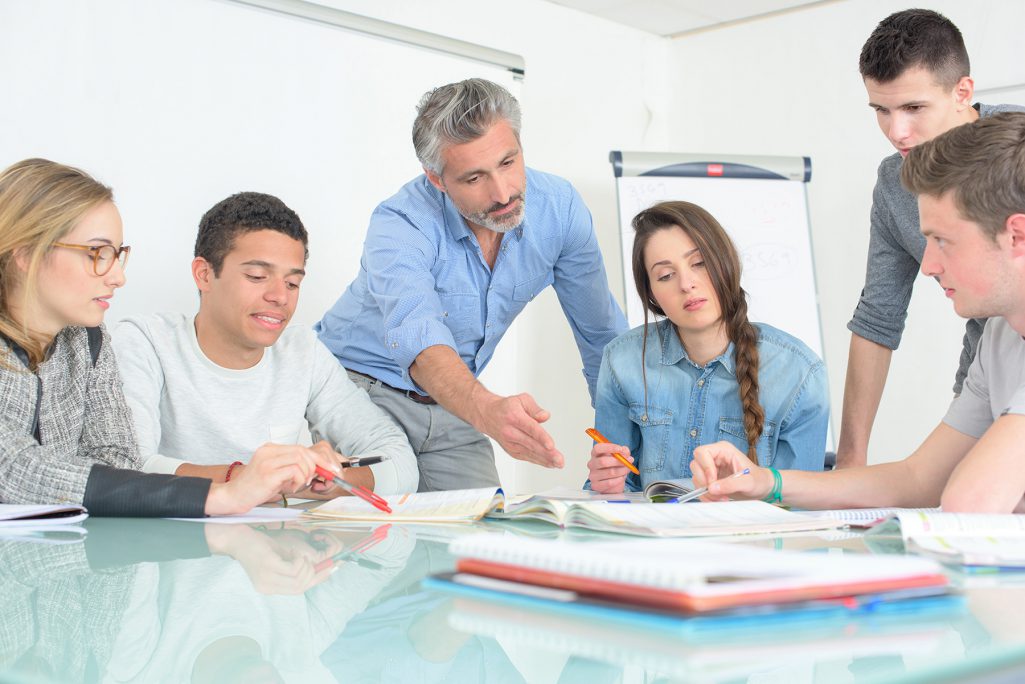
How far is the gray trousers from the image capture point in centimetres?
258

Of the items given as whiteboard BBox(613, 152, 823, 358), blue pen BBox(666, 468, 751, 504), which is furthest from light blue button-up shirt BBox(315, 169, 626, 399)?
whiteboard BBox(613, 152, 823, 358)

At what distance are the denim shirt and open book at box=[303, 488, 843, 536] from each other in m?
0.71

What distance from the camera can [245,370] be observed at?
7.51 ft

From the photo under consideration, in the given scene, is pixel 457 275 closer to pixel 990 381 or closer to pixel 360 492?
pixel 360 492

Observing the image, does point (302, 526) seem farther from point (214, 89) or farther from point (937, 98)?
point (214, 89)

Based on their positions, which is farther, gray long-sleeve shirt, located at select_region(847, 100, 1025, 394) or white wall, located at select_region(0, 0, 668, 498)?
white wall, located at select_region(0, 0, 668, 498)

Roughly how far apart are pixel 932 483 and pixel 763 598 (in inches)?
43.9

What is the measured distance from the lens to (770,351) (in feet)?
7.22

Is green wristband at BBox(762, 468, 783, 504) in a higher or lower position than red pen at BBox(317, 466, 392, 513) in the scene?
lower

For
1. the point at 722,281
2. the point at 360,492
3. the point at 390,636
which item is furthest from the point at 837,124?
the point at 390,636

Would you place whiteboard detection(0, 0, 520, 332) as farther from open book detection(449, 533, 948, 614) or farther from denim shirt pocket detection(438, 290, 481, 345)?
open book detection(449, 533, 948, 614)

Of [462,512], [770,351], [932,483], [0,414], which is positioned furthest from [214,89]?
[932,483]

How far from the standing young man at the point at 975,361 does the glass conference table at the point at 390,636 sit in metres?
0.52

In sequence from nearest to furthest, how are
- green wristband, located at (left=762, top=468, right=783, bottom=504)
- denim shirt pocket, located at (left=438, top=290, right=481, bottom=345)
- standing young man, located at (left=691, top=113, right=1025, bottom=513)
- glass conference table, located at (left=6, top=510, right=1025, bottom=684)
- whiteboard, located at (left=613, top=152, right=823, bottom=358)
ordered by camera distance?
glass conference table, located at (left=6, top=510, right=1025, bottom=684)
standing young man, located at (left=691, top=113, right=1025, bottom=513)
green wristband, located at (left=762, top=468, right=783, bottom=504)
denim shirt pocket, located at (left=438, top=290, right=481, bottom=345)
whiteboard, located at (left=613, top=152, right=823, bottom=358)
